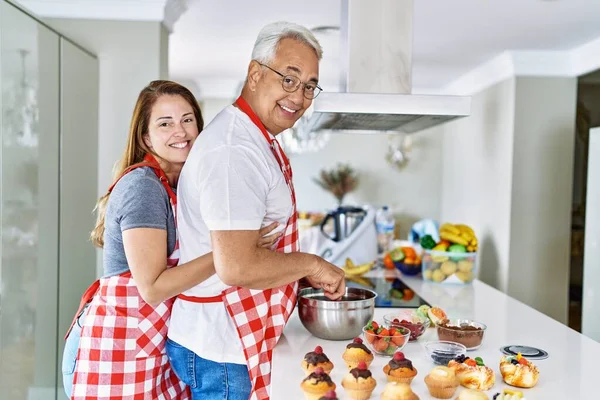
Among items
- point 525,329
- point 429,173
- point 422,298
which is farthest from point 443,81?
point 525,329

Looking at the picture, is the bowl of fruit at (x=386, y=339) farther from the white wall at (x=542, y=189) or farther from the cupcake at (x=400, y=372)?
the white wall at (x=542, y=189)

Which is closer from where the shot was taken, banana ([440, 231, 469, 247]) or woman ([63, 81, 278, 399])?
woman ([63, 81, 278, 399])

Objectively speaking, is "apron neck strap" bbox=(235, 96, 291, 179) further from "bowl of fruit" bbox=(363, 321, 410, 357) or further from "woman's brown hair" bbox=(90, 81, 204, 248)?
"bowl of fruit" bbox=(363, 321, 410, 357)

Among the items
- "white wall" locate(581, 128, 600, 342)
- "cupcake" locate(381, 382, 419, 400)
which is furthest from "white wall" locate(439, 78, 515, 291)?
"cupcake" locate(381, 382, 419, 400)

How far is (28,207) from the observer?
2.33m

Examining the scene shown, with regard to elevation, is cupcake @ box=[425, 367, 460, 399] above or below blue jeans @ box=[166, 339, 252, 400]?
above

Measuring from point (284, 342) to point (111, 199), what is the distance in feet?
2.23

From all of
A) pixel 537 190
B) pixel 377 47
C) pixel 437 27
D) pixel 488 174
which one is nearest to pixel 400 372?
pixel 377 47

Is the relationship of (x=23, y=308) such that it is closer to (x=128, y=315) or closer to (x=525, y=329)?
(x=128, y=315)

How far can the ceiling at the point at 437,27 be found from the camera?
10.5 feet

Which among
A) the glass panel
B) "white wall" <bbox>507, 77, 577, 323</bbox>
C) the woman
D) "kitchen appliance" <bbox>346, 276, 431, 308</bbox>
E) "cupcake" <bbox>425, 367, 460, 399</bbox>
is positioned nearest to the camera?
"cupcake" <bbox>425, 367, 460, 399</bbox>

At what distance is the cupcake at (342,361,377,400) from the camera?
120cm

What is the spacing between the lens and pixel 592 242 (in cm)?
328

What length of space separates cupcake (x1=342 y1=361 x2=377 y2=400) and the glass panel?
61.1 inches
